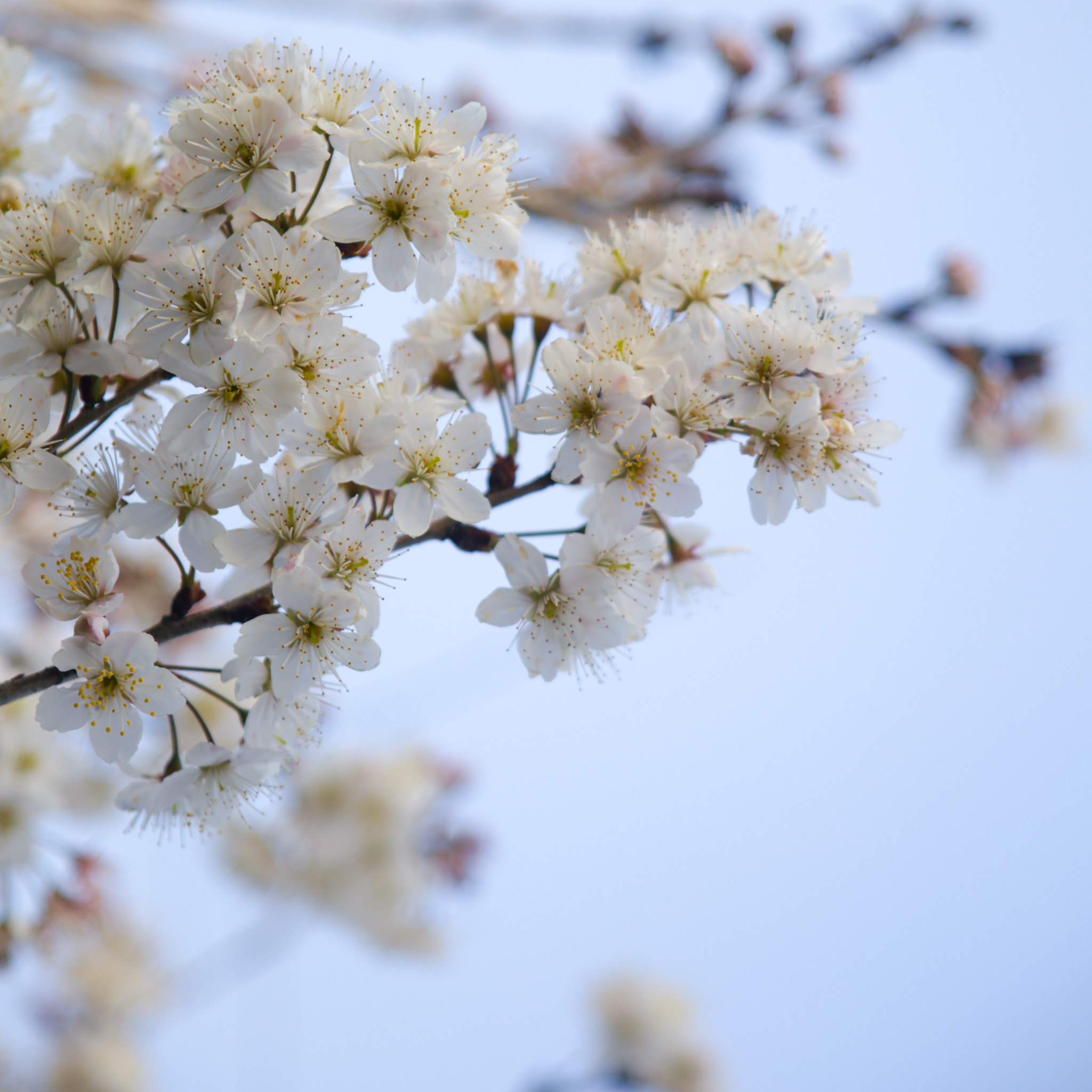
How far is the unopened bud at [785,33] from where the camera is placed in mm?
2668

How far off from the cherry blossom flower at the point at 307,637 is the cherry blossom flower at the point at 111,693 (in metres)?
0.11

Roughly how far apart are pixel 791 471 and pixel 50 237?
114 centimetres

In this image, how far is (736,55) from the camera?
8.75 feet

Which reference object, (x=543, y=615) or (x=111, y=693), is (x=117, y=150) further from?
(x=543, y=615)

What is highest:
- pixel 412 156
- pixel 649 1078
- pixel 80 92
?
pixel 80 92

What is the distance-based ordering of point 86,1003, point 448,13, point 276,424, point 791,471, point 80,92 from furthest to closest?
point 86,1003
point 80,92
point 448,13
point 791,471
point 276,424

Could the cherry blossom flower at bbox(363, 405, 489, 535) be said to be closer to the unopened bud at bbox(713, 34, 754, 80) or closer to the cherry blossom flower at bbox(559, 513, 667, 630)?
the cherry blossom flower at bbox(559, 513, 667, 630)

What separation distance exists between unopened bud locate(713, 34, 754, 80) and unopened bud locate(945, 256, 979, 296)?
0.88 m

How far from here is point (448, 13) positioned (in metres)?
3.15

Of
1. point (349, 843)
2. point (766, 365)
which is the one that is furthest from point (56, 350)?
point (349, 843)

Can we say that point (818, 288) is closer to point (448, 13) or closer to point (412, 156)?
point (412, 156)

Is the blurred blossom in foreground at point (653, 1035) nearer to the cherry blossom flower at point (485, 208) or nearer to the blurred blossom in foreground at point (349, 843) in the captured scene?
the blurred blossom in foreground at point (349, 843)

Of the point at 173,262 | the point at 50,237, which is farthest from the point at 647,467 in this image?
the point at 50,237

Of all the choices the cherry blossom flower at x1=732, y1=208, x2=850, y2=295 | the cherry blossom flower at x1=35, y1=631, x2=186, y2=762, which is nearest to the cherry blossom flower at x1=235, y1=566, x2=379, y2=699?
the cherry blossom flower at x1=35, y1=631, x2=186, y2=762
